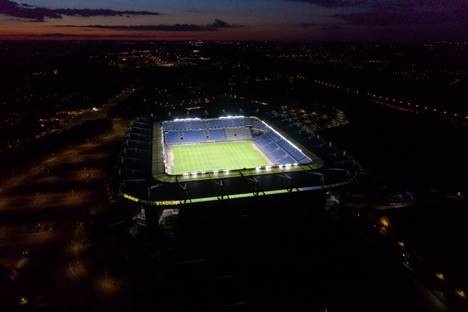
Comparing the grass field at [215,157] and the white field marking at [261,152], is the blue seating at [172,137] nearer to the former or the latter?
the grass field at [215,157]

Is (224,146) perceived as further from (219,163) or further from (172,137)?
(219,163)

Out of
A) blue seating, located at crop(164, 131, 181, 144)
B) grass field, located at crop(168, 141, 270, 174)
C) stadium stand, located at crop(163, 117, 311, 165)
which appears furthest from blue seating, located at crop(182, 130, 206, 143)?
grass field, located at crop(168, 141, 270, 174)

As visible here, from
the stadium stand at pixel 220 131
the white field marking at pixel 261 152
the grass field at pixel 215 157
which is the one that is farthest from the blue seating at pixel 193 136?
the white field marking at pixel 261 152

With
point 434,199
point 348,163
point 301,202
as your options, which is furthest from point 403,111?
point 301,202

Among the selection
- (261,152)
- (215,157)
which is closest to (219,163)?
(215,157)

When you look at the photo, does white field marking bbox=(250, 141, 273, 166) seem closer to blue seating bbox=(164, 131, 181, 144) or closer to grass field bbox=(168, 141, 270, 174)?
grass field bbox=(168, 141, 270, 174)

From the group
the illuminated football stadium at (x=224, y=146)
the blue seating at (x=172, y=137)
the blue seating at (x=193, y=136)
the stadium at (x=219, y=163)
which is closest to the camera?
the stadium at (x=219, y=163)

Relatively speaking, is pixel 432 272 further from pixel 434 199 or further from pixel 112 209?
pixel 112 209
